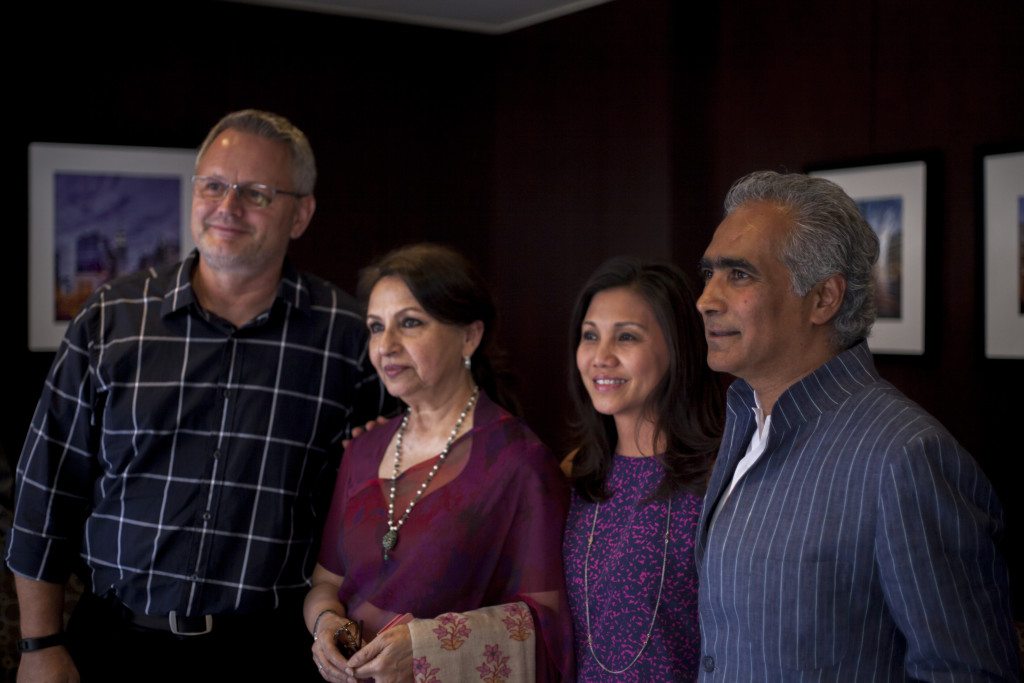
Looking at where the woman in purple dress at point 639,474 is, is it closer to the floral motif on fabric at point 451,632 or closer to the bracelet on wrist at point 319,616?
the floral motif on fabric at point 451,632

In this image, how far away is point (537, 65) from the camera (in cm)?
597

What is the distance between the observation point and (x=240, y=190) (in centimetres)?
283

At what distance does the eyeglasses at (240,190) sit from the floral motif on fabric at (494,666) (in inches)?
49.3

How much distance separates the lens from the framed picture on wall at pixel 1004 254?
3.82 metres

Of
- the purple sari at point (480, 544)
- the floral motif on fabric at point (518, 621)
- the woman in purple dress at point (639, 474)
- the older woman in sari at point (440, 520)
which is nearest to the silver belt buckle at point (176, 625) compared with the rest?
the older woman in sari at point (440, 520)

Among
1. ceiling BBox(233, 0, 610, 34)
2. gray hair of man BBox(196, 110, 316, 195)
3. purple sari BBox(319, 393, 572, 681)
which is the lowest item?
purple sari BBox(319, 393, 572, 681)

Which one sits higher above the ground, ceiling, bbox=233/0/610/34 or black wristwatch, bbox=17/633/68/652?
ceiling, bbox=233/0/610/34

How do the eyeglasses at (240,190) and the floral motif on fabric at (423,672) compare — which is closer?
the floral motif on fabric at (423,672)

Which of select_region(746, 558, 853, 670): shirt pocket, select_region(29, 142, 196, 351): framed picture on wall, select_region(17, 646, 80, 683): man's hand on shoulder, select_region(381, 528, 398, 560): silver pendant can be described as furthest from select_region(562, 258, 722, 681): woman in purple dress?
select_region(29, 142, 196, 351): framed picture on wall

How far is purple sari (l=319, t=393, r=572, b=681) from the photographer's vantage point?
2.37m

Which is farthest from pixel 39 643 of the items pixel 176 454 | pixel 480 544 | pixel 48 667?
pixel 480 544

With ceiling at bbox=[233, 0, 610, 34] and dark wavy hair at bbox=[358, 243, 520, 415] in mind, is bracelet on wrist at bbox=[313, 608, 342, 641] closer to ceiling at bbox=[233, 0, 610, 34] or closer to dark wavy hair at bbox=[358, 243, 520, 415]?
dark wavy hair at bbox=[358, 243, 520, 415]

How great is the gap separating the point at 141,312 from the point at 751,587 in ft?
5.74

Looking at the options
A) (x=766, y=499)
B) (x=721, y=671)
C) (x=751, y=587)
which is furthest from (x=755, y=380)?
(x=721, y=671)
